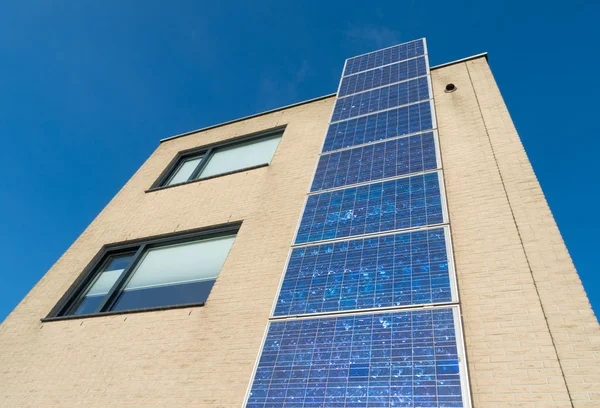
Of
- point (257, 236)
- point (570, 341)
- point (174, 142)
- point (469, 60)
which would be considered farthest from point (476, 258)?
point (174, 142)

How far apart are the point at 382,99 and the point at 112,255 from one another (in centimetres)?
699

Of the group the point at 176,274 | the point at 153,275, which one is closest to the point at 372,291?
the point at 176,274

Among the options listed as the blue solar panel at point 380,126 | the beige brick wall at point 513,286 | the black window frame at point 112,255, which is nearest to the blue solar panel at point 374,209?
the beige brick wall at point 513,286

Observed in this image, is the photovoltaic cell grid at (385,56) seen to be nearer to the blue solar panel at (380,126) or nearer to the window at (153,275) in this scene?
the blue solar panel at (380,126)

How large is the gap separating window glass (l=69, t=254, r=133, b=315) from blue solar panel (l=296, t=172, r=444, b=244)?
4526 millimetres

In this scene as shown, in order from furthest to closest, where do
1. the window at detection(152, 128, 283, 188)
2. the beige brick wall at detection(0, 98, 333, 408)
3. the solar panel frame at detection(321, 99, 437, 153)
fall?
the window at detection(152, 128, 283, 188) < the solar panel frame at detection(321, 99, 437, 153) < the beige brick wall at detection(0, 98, 333, 408)

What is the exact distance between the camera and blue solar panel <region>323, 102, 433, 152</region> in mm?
7660

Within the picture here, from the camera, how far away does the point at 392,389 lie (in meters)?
3.61

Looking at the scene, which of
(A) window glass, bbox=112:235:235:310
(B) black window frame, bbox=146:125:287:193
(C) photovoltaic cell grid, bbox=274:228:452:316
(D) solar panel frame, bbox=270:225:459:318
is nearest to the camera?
(D) solar panel frame, bbox=270:225:459:318

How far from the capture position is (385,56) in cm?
1163

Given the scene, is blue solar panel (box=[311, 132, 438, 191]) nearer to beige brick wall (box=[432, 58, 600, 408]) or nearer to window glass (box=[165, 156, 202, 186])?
beige brick wall (box=[432, 58, 600, 408])

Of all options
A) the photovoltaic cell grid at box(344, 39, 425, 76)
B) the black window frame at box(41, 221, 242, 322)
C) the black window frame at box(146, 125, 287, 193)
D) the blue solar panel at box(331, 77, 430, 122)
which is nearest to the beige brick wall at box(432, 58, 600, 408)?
the blue solar panel at box(331, 77, 430, 122)

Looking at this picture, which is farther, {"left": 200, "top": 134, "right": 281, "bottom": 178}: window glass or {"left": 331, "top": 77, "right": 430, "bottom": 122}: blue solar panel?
{"left": 200, "top": 134, "right": 281, "bottom": 178}: window glass

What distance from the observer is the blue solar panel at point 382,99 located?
8.72 metres
